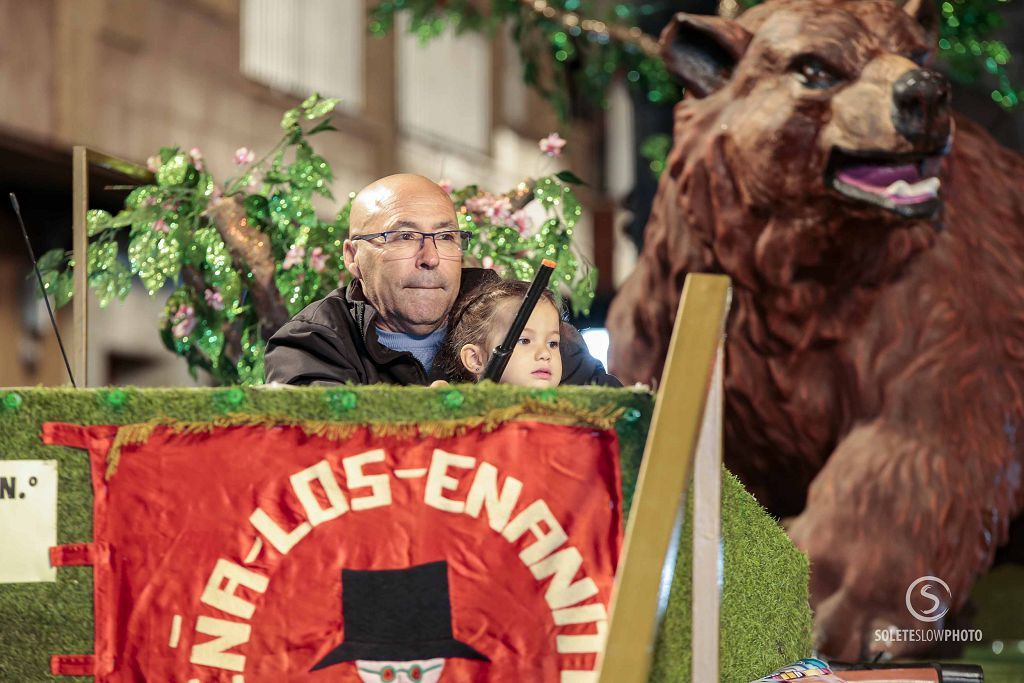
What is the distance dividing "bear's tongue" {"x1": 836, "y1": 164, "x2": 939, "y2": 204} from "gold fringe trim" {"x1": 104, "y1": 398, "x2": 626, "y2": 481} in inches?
86.0

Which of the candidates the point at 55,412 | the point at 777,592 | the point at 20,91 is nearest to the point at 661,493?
the point at 55,412

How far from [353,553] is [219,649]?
8.5 inches

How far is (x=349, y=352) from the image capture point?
2764 mm

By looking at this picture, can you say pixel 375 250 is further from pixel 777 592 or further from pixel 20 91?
pixel 20 91

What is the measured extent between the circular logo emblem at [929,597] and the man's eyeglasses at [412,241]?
1.70m

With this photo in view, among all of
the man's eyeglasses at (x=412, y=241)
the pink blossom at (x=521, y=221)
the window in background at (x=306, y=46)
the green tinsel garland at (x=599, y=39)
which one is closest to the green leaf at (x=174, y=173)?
the pink blossom at (x=521, y=221)

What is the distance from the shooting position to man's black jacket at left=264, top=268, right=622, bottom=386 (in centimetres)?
264

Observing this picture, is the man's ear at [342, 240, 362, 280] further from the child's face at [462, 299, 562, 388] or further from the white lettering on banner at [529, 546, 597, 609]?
the white lettering on banner at [529, 546, 597, 609]

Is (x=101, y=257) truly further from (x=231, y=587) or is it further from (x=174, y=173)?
(x=231, y=587)

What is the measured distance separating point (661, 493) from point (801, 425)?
9.14 feet

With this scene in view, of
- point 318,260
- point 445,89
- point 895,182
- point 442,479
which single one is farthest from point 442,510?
point 445,89

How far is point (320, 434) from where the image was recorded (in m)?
1.94

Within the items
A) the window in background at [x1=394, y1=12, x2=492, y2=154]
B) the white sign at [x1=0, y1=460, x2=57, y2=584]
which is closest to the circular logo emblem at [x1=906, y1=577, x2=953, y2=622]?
the white sign at [x1=0, y1=460, x2=57, y2=584]

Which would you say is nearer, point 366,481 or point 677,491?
point 677,491
